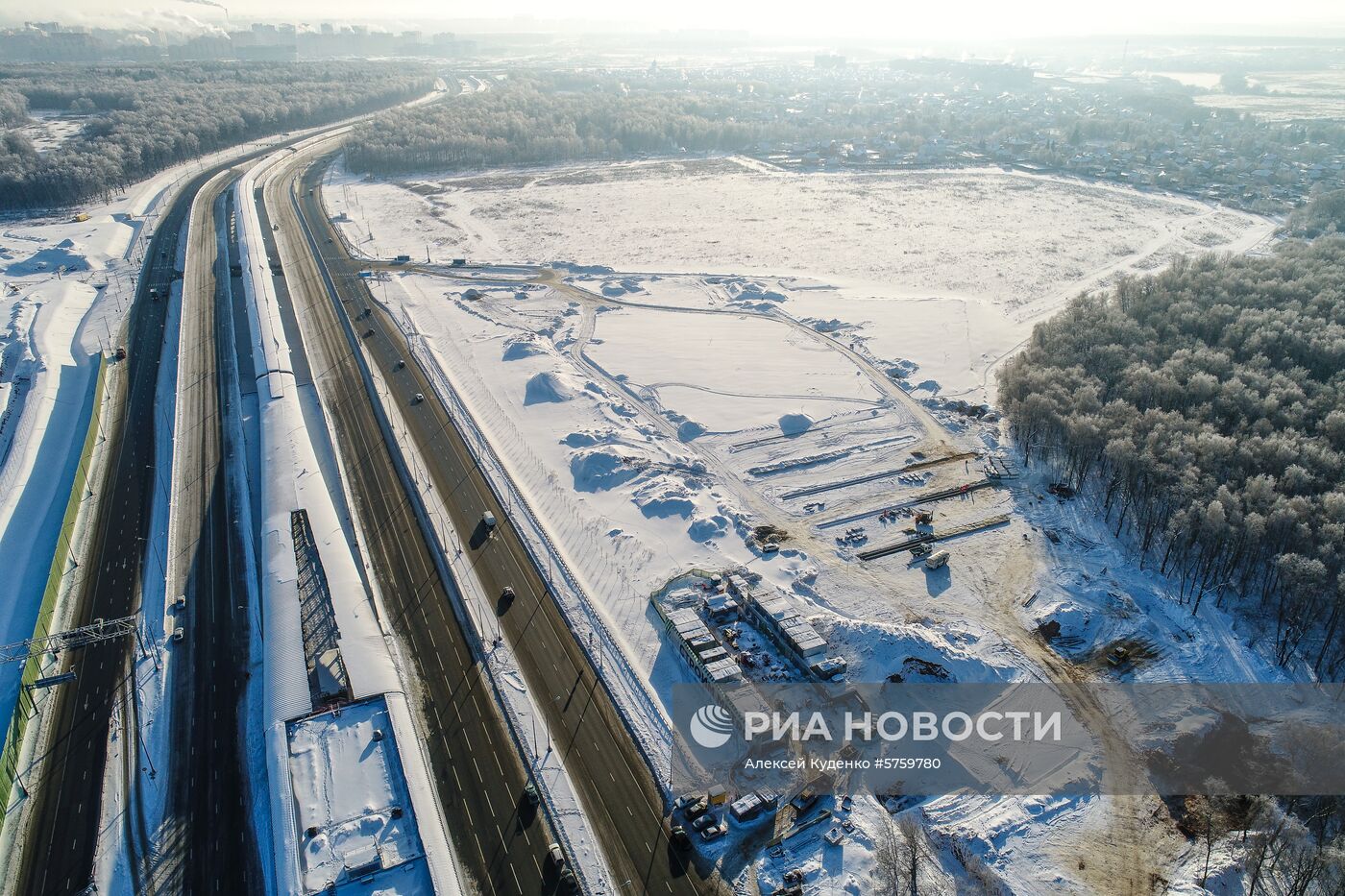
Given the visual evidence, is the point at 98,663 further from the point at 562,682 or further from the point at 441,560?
the point at 562,682

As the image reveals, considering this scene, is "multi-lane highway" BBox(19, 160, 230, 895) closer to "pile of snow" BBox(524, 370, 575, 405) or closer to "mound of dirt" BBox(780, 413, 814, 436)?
"pile of snow" BBox(524, 370, 575, 405)

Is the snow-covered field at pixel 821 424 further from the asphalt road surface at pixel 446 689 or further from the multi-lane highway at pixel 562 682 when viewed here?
the asphalt road surface at pixel 446 689

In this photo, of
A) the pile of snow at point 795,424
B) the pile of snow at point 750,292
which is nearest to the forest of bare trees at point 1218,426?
the pile of snow at point 795,424

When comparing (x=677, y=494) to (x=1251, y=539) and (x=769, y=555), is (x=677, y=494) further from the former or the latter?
(x=1251, y=539)

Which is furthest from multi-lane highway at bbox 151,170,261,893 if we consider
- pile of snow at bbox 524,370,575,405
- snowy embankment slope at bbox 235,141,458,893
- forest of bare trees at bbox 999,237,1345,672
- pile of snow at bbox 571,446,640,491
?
forest of bare trees at bbox 999,237,1345,672

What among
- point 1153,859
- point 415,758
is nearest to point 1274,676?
point 1153,859

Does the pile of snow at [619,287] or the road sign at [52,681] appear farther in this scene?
the pile of snow at [619,287]
